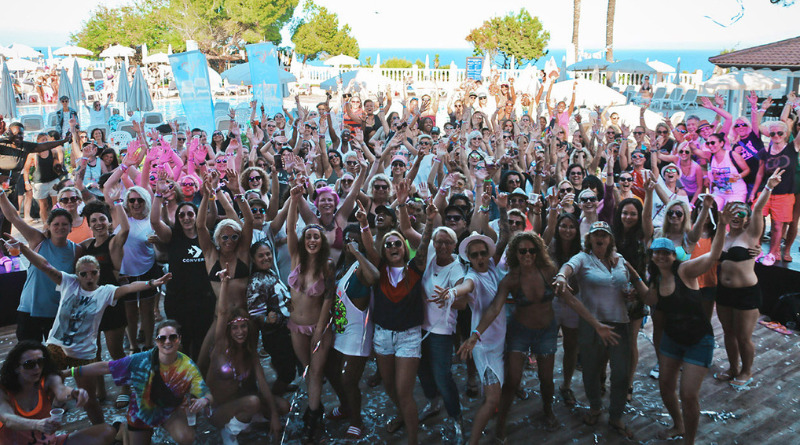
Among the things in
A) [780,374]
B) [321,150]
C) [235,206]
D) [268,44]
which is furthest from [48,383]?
[268,44]

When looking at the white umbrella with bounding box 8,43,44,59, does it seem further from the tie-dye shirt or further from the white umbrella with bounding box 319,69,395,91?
the tie-dye shirt

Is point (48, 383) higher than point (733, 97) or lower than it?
lower

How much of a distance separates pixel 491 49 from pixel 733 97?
2240 cm

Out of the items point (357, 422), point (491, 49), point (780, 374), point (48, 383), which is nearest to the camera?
point (48, 383)

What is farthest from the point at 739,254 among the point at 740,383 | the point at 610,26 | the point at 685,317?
the point at 610,26

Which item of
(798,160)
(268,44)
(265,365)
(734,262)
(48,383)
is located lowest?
(265,365)

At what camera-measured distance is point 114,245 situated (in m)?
4.80

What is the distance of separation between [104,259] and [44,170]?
4911mm

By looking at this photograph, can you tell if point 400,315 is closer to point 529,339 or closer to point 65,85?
point 529,339

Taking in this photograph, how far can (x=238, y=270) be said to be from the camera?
4.51 metres

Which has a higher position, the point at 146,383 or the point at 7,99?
the point at 7,99

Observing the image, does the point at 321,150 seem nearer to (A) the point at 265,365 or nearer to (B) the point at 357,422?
(A) the point at 265,365

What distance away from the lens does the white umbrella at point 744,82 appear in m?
14.0

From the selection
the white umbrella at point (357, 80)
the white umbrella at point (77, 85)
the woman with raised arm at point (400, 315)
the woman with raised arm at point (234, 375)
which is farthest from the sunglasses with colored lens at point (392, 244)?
the white umbrella at point (357, 80)
